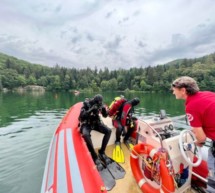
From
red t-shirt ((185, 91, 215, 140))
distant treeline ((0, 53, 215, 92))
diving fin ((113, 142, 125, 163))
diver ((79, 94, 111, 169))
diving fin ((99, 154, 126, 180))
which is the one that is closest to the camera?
red t-shirt ((185, 91, 215, 140))

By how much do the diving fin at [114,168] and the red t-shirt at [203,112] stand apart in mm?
1903

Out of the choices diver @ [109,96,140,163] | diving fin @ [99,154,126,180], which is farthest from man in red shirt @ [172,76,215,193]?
diver @ [109,96,140,163]

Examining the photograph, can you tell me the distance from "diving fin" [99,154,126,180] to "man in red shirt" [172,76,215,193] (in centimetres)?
160

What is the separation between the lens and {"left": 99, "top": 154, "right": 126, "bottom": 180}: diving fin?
336 centimetres

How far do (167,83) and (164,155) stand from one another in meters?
62.4

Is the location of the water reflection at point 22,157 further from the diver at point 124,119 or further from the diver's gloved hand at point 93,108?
the diver at point 124,119

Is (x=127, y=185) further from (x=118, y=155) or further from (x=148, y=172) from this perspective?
(x=118, y=155)

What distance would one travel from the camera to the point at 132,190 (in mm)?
2928

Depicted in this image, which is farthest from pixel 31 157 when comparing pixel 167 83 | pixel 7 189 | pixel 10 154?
pixel 167 83

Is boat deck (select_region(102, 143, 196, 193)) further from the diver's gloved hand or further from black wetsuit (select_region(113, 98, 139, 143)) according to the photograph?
the diver's gloved hand

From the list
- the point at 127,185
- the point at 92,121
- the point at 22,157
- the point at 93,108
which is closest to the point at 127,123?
the point at 92,121

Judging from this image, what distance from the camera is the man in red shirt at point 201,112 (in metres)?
1.92

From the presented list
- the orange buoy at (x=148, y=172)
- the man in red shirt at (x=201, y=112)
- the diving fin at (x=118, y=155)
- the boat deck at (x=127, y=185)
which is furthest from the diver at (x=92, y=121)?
the man in red shirt at (x=201, y=112)

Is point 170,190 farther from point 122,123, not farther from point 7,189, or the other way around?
point 7,189
